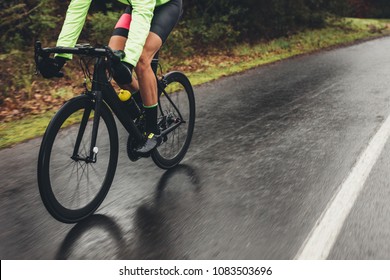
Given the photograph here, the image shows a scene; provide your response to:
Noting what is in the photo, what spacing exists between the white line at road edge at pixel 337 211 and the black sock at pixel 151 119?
1658 mm

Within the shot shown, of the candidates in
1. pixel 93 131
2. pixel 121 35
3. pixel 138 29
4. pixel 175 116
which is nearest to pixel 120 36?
pixel 121 35

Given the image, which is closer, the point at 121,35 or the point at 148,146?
the point at 121,35

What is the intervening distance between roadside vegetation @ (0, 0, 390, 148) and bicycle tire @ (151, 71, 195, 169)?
2.27 metres

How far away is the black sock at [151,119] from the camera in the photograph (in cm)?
399

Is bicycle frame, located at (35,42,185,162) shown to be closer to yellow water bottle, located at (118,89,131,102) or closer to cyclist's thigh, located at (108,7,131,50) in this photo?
yellow water bottle, located at (118,89,131,102)

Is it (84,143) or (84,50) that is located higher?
(84,50)

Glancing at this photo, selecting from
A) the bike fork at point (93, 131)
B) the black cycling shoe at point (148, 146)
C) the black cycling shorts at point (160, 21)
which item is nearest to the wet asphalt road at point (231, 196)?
the black cycling shoe at point (148, 146)

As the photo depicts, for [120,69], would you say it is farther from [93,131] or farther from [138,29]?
[93,131]

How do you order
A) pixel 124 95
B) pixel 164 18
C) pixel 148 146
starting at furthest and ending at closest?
pixel 148 146
pixel 164 18
pixel 124 95

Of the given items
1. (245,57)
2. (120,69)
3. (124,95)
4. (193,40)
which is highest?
(120,69)

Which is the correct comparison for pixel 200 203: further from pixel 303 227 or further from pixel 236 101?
pixel 236 101

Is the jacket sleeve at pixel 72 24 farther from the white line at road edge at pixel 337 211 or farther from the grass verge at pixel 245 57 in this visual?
the grass verge at pixel 245 57

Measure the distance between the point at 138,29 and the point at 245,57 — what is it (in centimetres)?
1104

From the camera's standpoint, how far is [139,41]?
3.40m
